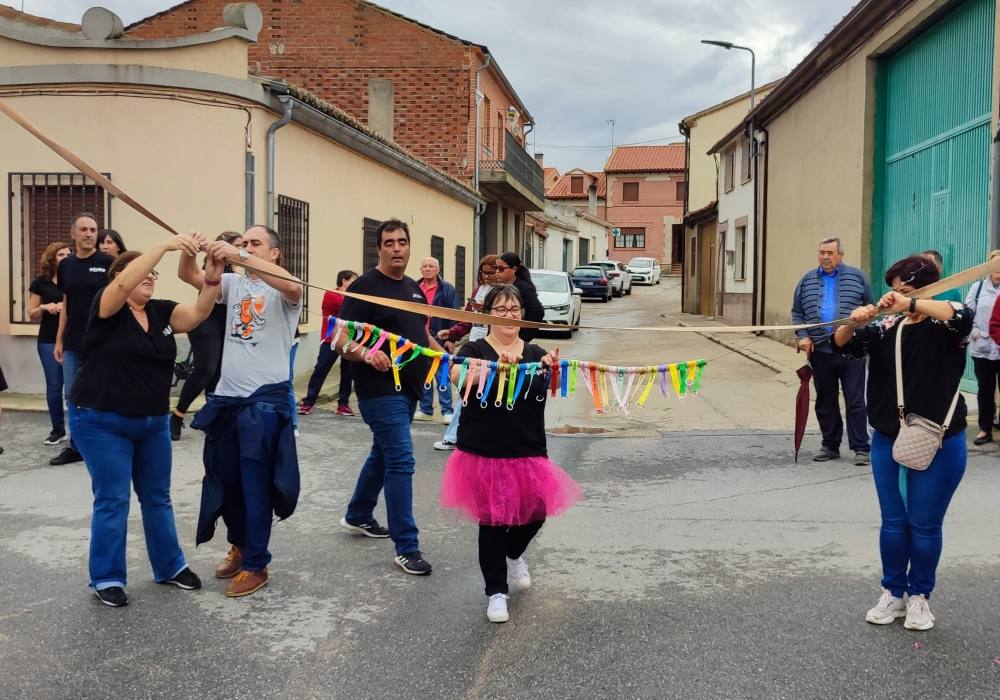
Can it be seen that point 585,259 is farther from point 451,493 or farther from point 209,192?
point 451,493

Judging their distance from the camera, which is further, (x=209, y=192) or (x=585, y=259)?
(x=585, y=259)

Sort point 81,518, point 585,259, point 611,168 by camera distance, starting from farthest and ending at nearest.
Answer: point 611,168, point 585,259, point 81,518

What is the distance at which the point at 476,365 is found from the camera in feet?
14.0

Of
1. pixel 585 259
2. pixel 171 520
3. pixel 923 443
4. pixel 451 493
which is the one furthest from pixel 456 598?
pixel 585 259

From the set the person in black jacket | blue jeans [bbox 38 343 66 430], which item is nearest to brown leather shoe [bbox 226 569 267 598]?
the person in black jacket

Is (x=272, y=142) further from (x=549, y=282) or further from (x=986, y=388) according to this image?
(x=549, y=282)

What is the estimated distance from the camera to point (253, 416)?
451cm

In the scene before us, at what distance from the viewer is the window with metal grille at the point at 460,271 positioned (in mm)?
24203

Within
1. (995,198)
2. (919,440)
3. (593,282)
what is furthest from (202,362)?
(593,282)

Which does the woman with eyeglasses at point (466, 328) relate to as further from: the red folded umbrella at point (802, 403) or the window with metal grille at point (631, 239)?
the window with metal grille at point (631, 239)

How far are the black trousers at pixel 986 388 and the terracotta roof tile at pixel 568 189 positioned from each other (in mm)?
59397

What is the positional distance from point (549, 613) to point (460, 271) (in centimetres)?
2056

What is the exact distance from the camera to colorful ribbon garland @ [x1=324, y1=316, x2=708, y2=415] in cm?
426

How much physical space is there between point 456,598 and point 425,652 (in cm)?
69
